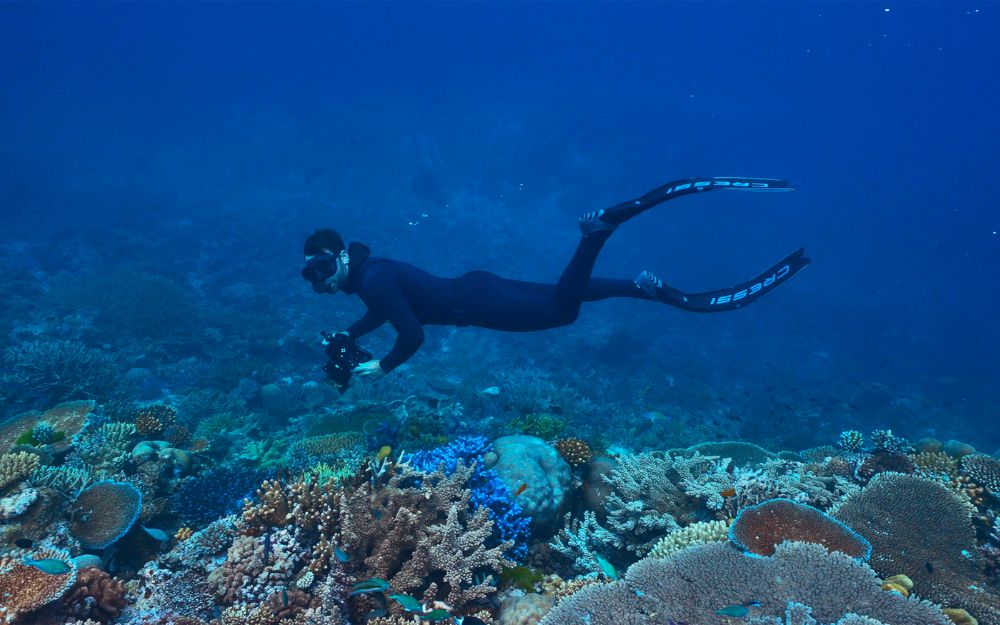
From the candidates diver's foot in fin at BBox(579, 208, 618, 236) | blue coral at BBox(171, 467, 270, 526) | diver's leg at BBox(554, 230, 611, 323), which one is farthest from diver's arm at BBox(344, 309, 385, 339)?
diver's foot in fin at BBox(579, 208, 618, 236)

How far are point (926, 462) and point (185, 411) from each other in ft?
48.1

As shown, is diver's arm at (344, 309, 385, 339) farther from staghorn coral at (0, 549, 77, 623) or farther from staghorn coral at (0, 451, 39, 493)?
staghorn coral at (0, 451, 39, 493)

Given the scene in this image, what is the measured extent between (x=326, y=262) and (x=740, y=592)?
5002 millimetres

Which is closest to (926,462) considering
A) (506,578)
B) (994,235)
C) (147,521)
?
(506,578)

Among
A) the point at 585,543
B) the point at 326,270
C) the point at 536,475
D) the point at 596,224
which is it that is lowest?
the point at 585,543

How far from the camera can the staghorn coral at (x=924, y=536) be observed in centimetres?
403

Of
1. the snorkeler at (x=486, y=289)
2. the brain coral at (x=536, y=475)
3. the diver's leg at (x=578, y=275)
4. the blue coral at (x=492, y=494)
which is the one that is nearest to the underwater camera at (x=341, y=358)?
the snorkeler at (x=486, y=289)

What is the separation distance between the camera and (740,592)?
334 centimetres

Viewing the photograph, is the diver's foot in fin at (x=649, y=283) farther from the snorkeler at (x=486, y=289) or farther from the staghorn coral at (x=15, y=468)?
the staghorn coral at (x=15, y=468)

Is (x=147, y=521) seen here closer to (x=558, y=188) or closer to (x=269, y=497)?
(x=269, y=497)

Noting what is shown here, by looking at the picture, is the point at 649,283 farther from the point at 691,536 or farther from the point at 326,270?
the point at 326,270

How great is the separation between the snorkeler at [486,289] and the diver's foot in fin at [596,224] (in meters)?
0.01

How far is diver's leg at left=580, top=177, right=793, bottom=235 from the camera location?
6.09 metres

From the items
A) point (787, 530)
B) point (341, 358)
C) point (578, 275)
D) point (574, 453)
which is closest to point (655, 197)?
point (578, 275)
